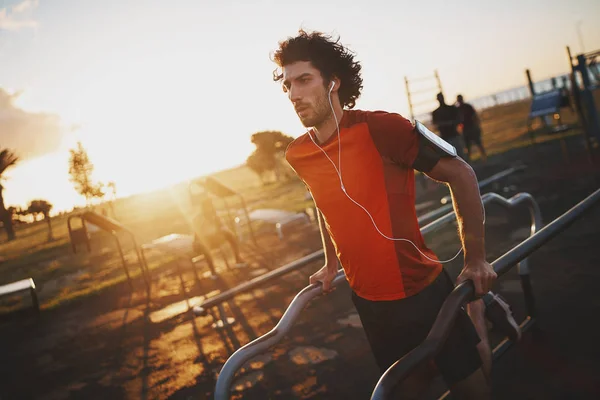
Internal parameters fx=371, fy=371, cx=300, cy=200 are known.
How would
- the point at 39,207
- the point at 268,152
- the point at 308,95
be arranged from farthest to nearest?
1. the point at 268,152
2. the point at 39,207
3. the point at 308,95

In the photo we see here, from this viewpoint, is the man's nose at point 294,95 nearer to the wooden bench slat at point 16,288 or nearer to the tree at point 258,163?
the wooden bench slat at point 16,288

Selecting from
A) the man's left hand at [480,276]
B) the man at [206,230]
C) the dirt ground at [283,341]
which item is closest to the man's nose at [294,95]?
the man's left hand at [480,276]

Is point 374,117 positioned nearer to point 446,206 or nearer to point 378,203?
point 378,203

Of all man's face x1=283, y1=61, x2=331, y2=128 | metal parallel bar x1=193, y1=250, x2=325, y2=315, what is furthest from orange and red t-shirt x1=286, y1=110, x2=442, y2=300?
metal parallel bar x1=193, y1=250, x2=325, y2=315

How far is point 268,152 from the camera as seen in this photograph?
92.7ft

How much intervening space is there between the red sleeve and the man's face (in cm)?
24

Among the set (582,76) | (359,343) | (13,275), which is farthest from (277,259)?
(13,275)

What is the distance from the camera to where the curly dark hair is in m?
1.81

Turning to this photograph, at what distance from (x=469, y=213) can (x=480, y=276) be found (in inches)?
9.8

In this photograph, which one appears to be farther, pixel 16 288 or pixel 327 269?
pixel 16 288

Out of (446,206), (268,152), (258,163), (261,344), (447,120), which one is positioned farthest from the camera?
(258,163)

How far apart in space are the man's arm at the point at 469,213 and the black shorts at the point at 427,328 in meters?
0.23

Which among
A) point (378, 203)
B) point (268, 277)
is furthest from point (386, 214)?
point (268, 277)

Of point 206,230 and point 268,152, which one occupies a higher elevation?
point 268,152
